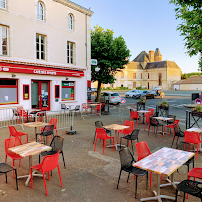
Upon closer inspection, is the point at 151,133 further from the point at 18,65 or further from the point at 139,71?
the point at 139,71

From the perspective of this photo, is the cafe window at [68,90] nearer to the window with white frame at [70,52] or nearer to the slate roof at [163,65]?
the window with white frame at [70,52]

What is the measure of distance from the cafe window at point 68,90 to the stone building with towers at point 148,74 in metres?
53.3

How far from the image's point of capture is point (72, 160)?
5.94 metres

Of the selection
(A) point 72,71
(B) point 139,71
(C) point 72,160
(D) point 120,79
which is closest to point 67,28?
(A) point 72,71

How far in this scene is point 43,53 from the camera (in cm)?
1412

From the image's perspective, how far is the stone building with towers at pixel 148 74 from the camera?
234 feet

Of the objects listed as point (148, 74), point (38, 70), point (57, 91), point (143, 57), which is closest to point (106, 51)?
point (57, 91)

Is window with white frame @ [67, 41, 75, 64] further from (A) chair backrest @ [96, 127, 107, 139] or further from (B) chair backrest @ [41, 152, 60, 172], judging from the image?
(B) chair backrest @ [41, 152, 60, 172]

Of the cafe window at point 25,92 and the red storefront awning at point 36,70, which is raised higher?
the red storefront awning at point 36,70

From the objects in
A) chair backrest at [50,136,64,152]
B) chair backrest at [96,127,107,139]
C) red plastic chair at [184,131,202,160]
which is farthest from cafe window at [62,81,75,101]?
red plastic chair at [184,131,202,160]

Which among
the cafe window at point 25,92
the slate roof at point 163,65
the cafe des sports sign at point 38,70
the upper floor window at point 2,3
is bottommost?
the cafe window at point 25,92

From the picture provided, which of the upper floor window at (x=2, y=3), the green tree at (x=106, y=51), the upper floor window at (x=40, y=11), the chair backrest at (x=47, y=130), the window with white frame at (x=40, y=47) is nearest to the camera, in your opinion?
the chair backrest at (x=47, y=130)

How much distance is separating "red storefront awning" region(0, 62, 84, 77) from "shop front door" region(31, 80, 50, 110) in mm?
886

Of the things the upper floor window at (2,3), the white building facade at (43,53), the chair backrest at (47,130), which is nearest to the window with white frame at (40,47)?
the white building facade at (43,53)
